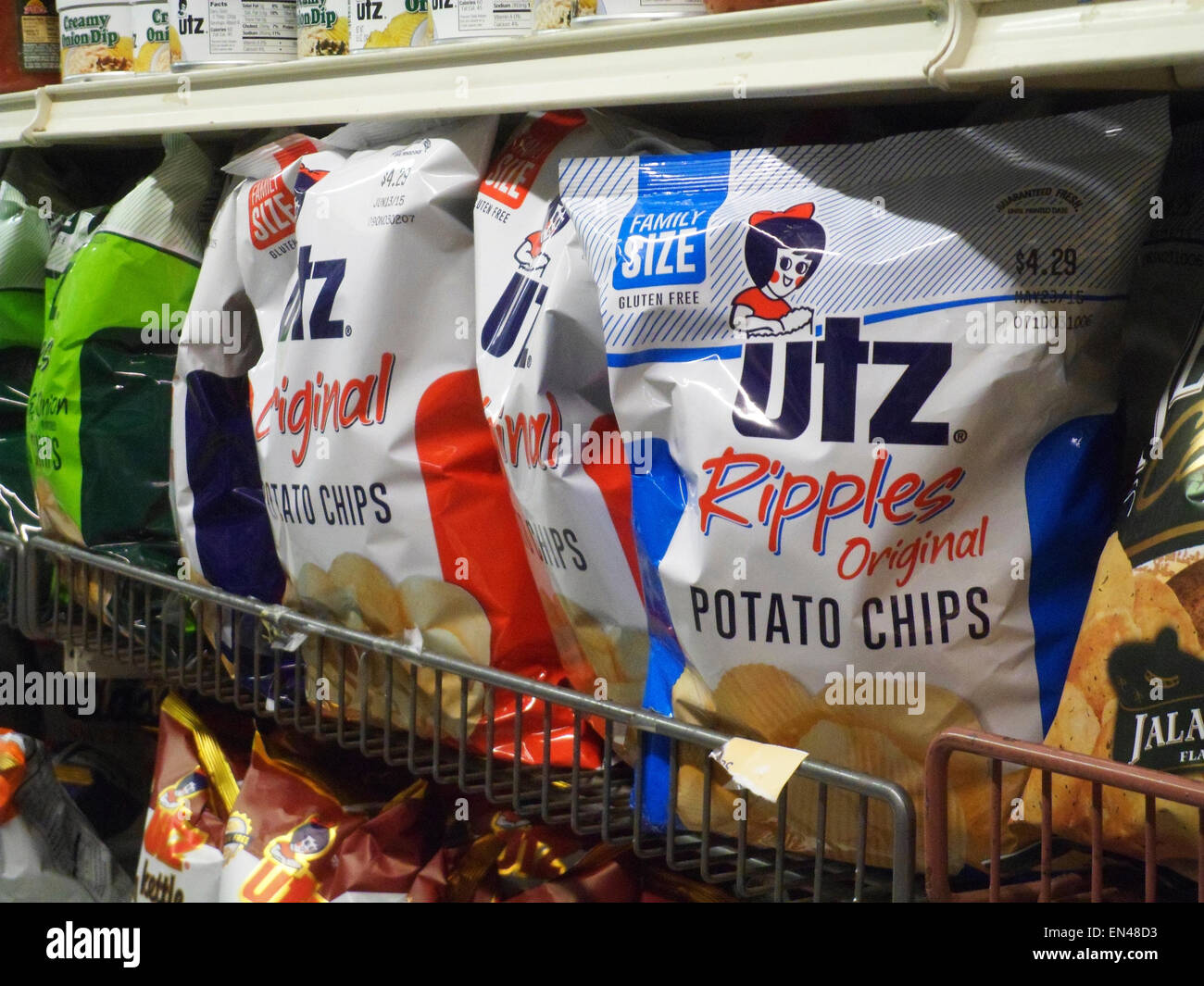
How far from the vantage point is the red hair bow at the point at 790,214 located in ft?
2.39

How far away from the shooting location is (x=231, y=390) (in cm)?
117

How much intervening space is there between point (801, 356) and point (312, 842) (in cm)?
68

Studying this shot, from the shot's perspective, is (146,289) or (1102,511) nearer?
(1102,511)

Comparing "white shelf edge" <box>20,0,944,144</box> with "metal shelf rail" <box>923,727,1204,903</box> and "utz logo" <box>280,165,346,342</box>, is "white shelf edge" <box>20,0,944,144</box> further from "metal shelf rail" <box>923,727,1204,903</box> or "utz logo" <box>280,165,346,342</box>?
"metal shelf rail" <box>923,727,1204,903</box>

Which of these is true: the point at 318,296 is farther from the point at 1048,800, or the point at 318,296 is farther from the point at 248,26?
the point at 1048,800

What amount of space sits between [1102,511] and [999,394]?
105mm

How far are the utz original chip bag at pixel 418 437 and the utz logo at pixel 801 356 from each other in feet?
0.96

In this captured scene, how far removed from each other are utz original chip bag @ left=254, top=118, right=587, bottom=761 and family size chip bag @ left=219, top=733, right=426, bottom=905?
0.15 metres

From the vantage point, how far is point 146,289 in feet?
4.02

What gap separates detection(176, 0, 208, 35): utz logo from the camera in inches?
42.1

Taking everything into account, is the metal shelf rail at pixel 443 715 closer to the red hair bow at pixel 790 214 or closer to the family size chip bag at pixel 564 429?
the family size chip bag at pixel 564 429
